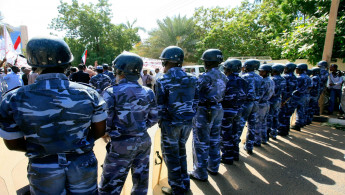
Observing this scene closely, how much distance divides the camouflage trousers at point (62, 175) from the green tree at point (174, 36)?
22365 millimetres

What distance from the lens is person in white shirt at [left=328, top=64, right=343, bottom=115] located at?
8219 millimetres

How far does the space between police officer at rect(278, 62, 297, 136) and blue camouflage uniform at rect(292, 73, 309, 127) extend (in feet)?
0.61

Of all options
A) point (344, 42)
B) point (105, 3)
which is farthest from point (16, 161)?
point (105, 3)

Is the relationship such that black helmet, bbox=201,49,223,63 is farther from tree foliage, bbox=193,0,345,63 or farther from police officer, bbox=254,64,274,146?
tree foliage, bbox=193,0,345,63

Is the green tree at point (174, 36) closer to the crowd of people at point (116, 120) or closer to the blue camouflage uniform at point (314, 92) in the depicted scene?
the blue camouflage uniform at point (314, 92)

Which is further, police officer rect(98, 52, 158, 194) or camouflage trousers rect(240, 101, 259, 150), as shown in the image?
camouflage trousers rect(240, 101, 259, 150)

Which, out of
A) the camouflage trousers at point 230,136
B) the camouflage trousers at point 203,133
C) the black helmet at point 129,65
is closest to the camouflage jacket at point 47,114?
the black helmet at point 129,65

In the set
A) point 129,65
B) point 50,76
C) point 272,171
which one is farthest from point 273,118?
point 50,76

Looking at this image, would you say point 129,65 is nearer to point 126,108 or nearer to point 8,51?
point 126,108

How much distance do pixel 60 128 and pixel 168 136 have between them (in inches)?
60.4

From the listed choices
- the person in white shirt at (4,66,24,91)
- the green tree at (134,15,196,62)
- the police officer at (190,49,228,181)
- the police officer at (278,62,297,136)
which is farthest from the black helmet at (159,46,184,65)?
the green tree at (134,15,196,62)

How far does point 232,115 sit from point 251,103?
0.74 metres

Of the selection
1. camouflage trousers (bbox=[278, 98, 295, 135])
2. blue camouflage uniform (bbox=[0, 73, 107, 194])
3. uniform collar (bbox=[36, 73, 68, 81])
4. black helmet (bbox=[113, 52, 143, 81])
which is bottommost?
camouflage trousers (bbox=[278, 98, 295, 135])

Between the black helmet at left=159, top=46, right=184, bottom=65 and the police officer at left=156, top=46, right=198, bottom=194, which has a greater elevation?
the black helmet at left=159, top=46, right=184, bottom=65
